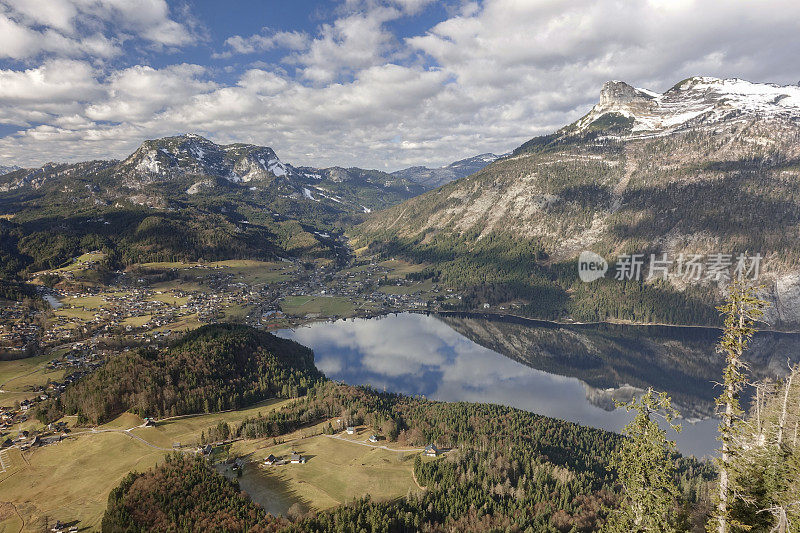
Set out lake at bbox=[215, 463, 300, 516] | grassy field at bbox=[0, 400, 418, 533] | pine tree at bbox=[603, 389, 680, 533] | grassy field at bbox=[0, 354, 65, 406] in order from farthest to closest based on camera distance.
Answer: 1. grassy field at bbox=[0, 354, 65, 406]
2. lake at bbox=[215, 463, 300, 516]
3. grassy field at bbox=[0, 400, 418, 533]
4. pine tree at bbox=[603, 389, 680, 533]

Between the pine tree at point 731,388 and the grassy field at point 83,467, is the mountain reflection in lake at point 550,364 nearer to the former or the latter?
the grassy field at point 83,467

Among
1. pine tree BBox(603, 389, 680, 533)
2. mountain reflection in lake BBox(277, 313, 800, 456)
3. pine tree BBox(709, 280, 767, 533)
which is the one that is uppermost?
pine tree BBox(709, 280, 767, 533)

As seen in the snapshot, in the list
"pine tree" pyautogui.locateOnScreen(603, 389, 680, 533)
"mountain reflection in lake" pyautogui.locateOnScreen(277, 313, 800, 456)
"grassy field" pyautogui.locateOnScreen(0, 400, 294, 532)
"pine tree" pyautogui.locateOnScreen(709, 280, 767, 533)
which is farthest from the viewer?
"mountain reflection in lake" pyautogui.locateOnScreen(277, 313, 800, 456)

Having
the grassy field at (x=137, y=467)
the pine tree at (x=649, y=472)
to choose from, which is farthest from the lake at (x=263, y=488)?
the pine tree at (x=649, y=472)

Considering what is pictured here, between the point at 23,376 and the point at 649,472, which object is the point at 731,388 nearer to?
the point at 649,472

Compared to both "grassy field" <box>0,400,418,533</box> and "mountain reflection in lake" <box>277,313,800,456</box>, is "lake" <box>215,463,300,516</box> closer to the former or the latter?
"grassy field" <box>0,400,418,533</box>

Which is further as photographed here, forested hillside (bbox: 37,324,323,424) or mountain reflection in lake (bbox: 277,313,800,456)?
mountain reflection in lake (bbox: 277,313,800,456)

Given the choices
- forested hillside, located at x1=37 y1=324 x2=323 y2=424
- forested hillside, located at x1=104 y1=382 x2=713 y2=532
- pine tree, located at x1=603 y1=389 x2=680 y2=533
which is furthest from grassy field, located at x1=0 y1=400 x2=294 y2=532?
pine tree, located at x1=603 y1=389 x2=680 y2=533

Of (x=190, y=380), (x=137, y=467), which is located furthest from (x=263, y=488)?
(x=190, y=380)
